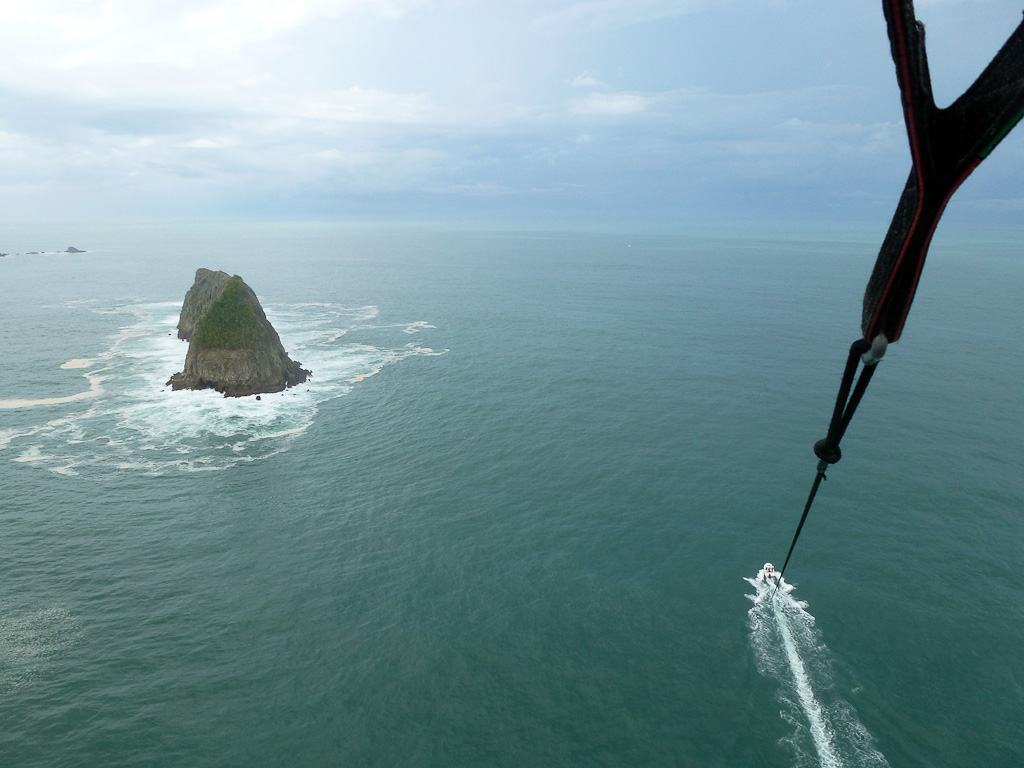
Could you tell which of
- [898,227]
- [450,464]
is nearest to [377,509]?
[450,464]

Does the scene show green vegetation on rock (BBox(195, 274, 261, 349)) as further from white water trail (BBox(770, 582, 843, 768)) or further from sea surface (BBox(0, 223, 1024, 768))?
white water trail (BBox(770, 582, 843, 768))

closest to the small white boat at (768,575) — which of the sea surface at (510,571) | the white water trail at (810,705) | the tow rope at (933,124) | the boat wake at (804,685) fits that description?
the boat wake at (804,685)

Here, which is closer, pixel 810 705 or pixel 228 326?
pixel 810 705

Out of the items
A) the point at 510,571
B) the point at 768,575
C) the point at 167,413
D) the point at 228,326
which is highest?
the point at 228,326

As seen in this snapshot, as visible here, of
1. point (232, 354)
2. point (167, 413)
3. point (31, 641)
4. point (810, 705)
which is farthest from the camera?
point (232, 354)

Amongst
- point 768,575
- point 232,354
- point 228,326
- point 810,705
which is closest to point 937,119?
point 810,705

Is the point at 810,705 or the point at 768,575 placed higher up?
the point at 768,575

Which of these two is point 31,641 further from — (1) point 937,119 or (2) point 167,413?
(1) point 937,119
